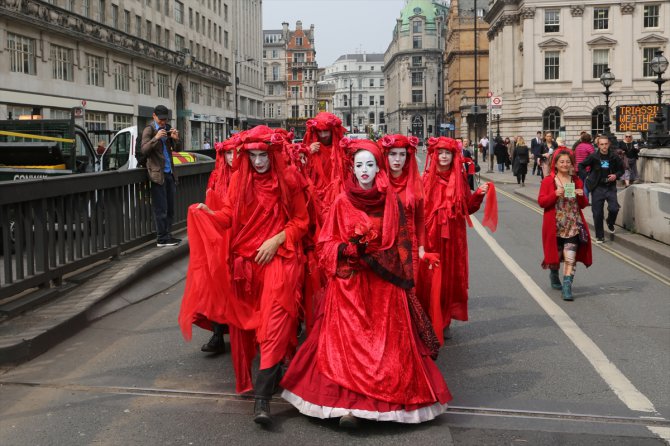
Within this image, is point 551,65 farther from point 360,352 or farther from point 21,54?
point 360,352

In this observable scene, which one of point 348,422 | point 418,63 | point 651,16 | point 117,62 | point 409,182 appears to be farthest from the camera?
point 418,63

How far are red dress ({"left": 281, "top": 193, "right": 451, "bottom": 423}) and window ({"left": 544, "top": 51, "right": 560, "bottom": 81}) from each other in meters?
65.8

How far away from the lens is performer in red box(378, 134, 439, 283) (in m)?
5.47

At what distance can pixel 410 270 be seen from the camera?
5.03m

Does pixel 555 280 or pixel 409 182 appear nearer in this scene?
pixel 409 182

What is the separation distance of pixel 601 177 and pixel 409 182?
8.95 metres

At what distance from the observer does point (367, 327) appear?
487 centimetres

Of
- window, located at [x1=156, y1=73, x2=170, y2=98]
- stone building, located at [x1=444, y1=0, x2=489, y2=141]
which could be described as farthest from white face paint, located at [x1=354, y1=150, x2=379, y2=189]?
stone building, located at [x1=444, y1=0, x2=489, y2=141]

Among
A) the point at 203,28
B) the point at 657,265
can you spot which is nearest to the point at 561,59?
the point at 203,28

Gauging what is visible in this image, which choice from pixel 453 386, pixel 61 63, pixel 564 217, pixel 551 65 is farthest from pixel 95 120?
pixel 453 386

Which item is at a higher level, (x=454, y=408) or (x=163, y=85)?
(x=163, y=85)

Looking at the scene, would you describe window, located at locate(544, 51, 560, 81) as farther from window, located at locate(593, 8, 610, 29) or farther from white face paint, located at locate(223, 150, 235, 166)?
white face paint, located at locate(223, 150, 235, 166)

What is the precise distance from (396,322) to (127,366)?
2503 mm

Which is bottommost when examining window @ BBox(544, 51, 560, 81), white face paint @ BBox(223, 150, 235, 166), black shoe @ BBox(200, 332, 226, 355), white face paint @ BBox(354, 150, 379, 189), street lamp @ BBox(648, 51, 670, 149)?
black shoe @ BBox(200, 332, 226, 355)
